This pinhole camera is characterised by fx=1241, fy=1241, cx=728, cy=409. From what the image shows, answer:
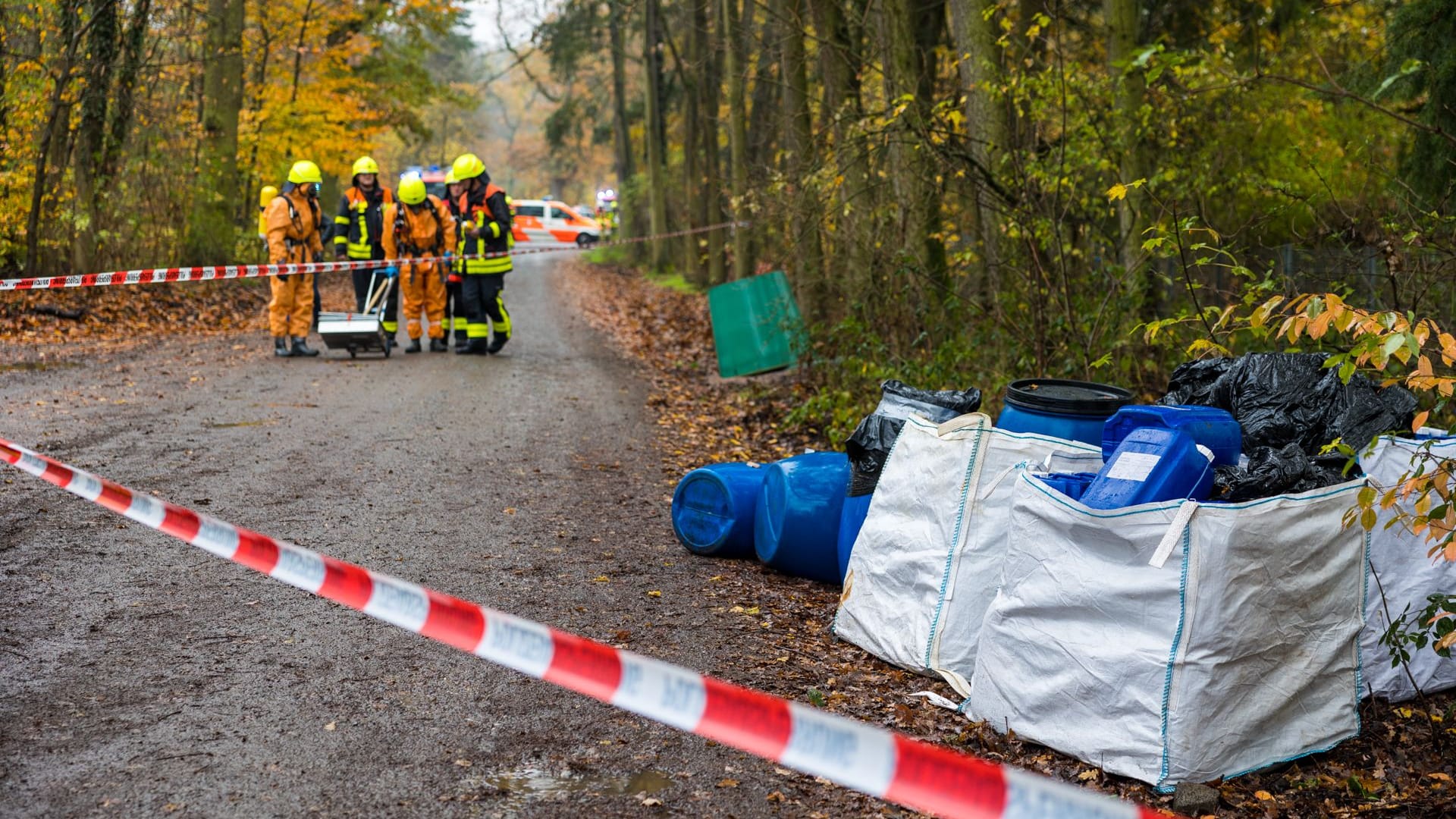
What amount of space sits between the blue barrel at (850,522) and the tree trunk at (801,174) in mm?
5548

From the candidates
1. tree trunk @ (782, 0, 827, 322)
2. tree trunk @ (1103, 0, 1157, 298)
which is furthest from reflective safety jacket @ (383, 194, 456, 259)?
tree trunk @ (1103, 0, 1157, 298)

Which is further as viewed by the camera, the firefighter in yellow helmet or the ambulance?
the ambulance

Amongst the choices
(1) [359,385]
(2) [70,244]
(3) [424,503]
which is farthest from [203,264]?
(3) [424,503]

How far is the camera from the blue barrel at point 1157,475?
404 cm

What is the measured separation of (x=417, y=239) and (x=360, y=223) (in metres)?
0.60

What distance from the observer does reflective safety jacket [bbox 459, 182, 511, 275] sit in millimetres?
12609

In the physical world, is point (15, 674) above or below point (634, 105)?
below

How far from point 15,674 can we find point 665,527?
3.44 metres

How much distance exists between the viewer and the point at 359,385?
36.0 ft

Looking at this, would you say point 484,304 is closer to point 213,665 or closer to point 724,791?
point 213,665

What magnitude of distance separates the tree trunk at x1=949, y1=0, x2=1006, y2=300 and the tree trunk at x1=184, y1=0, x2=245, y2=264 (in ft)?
41.9

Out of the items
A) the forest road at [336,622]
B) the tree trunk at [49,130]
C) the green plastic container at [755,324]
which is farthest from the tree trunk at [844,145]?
the tree trunk at [49,130]

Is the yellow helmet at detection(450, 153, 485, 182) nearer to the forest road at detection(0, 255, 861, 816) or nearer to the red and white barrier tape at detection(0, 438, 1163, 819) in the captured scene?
the forest road at detection(0, 255, 861, 816)

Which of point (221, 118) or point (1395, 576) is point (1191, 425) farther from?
point (221, 118)
